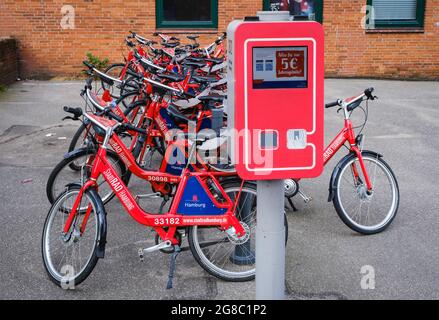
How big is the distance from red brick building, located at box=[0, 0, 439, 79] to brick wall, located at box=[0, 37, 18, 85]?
282 millimetres

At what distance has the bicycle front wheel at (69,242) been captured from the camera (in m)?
4.31

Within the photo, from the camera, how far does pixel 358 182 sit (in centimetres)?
541

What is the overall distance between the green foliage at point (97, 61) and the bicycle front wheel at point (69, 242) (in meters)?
9.55

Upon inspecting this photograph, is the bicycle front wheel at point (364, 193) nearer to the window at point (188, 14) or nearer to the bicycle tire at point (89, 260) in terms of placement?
the bicycle tire at point (89, 260)

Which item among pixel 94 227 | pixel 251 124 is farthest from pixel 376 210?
pixel 251 124

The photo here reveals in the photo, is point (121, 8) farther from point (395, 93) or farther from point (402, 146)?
point (402, 146)

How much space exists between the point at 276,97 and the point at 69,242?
2.14m

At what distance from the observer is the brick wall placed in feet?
41.3

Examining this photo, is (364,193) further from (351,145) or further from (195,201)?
(195,201)

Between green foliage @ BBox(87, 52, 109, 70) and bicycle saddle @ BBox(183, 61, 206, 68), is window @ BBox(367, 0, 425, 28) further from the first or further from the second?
bicycle saddle @ BBox(183, 61, 206, 68)

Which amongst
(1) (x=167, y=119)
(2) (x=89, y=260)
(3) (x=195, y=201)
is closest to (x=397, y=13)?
(1) (x=167, y=119)

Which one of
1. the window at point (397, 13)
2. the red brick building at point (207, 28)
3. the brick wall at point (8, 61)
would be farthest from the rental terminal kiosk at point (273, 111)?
the window at point (397, 13)

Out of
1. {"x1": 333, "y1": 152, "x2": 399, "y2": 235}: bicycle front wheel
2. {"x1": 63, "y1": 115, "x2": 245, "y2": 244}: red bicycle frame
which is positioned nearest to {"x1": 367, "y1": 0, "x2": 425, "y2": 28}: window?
{"x1": 333, "y1": 152, "x2": 399, "y2": 235}: bicycle front wheel

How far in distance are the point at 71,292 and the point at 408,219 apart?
10.2 ft
